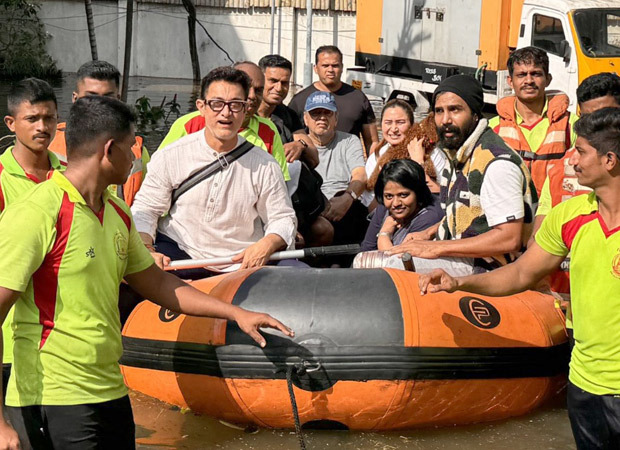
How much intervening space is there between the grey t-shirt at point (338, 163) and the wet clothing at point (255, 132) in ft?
3.97

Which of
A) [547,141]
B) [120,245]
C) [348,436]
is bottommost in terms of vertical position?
[348,436]

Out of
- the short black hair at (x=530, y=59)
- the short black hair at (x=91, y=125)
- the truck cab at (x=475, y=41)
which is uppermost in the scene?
the truck cab at (x=475, y=41)

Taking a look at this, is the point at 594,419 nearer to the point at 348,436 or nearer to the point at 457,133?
the point at 348,436

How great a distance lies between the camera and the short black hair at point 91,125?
3.24 meters

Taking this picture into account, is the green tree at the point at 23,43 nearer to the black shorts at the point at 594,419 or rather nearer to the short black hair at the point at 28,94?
the short black hair at the point at 28,94

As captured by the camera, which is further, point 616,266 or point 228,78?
point 228,78

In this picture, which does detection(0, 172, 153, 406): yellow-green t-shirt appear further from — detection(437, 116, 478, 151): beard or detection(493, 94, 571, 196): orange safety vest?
detection(493, 94, 571, 196): orange safety vest

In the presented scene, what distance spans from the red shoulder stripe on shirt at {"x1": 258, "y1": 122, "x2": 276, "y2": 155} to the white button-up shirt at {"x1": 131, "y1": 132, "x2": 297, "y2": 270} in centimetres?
74

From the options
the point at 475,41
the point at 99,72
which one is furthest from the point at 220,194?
the point at 475,41

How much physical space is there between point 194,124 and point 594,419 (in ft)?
11.0

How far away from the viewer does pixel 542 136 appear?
649 centimetres

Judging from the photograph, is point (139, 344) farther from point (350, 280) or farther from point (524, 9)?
point (524, 9)

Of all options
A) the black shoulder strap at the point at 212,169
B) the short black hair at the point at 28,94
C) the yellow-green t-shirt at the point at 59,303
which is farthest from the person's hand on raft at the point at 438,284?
the short black hair at the point at 28,94

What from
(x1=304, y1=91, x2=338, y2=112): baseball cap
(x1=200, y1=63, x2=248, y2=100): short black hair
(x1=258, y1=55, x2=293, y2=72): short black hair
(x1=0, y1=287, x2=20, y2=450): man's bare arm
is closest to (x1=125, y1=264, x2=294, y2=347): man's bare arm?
(x1=0, y1=287, x2=20, y2=450): man's bare arm
